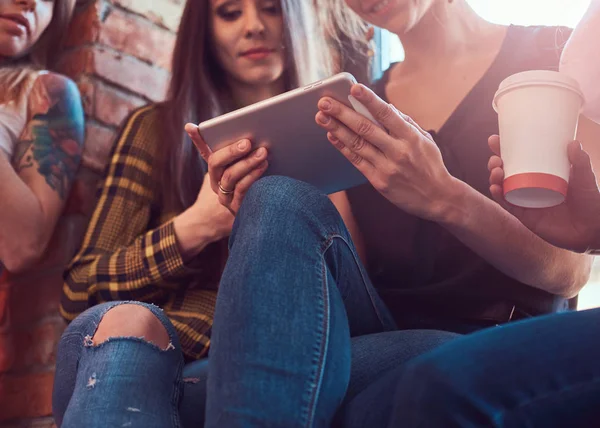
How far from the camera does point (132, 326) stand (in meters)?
0.72

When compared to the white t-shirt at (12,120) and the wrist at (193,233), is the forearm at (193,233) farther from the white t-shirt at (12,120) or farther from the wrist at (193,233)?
the white t-shirt at (12,120)

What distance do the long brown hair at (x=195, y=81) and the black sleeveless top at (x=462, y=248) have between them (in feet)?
1.10

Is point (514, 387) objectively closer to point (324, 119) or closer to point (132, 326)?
point (324, 119)

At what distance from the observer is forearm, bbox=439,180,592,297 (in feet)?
2.49

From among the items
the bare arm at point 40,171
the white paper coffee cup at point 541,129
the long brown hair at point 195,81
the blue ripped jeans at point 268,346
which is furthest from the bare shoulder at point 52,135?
the white paper coffee cup at point 541,129

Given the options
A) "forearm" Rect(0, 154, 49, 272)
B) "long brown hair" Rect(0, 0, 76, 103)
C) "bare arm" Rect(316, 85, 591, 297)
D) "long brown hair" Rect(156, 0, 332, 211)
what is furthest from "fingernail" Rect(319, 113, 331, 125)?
"long brown hair" Rect(0, 0, 76, 103)

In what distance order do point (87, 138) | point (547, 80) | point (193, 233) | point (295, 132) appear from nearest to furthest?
point (547, 80)
point (295, 132)
point (193, 233)
point (87, 138)

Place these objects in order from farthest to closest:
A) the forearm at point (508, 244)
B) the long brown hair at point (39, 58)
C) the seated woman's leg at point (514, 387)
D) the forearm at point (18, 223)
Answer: the long brown hair at point (39, 58)
the forearm at point (18, 223)
the forearm at point (508, 244)
the seated woman's leg at point (514, 387)

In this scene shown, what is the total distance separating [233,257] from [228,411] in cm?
15

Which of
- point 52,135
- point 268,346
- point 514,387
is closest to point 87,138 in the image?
point 52,135

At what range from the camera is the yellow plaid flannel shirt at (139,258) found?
930 mm

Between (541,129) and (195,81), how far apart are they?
76 cm

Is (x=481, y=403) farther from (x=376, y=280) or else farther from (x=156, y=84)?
(x=156, y=84)

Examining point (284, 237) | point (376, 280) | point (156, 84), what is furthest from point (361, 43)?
point (284, 237)
